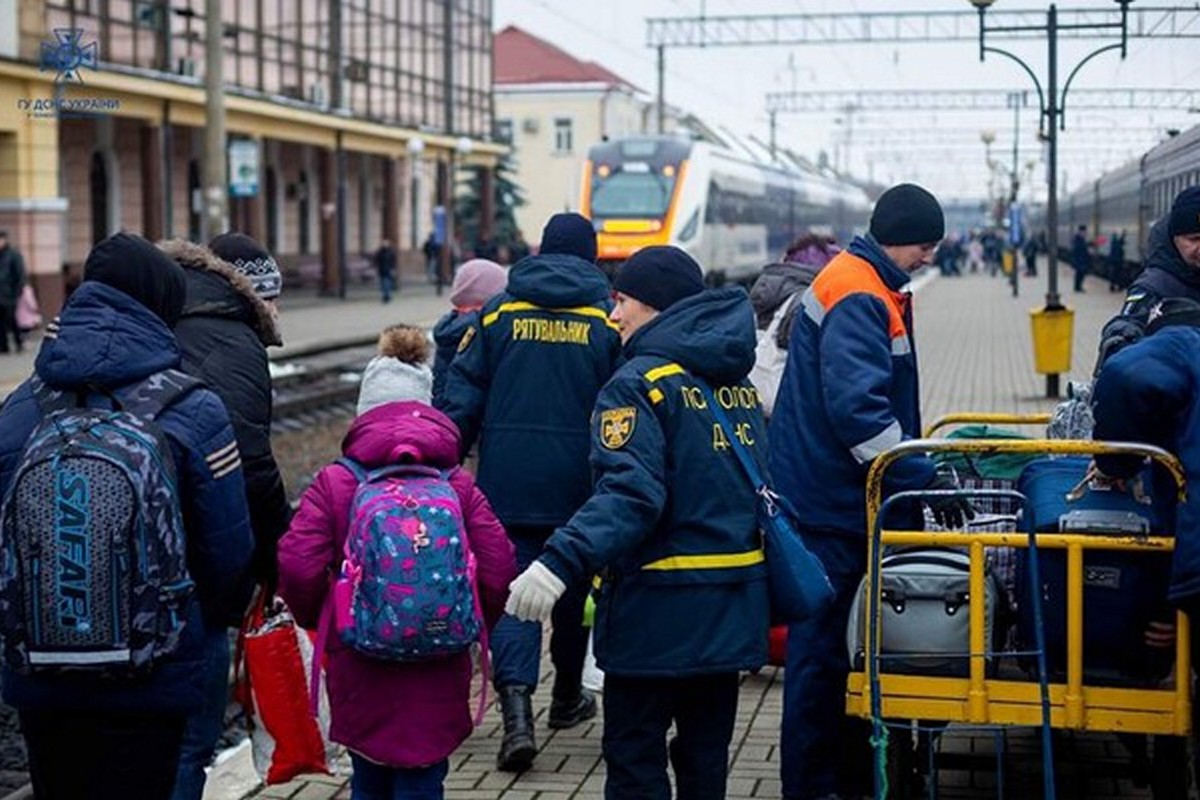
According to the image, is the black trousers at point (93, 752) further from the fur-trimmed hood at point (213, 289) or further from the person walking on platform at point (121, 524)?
the fur-trimmed hood at point (213, 289)

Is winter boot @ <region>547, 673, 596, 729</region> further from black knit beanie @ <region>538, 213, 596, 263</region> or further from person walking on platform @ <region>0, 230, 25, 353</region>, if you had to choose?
person walking on platform @ <region>0, 230, 25, 353</region>

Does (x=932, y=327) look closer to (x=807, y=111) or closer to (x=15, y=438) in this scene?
(x=15, y=438)

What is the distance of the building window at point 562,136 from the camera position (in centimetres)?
8375

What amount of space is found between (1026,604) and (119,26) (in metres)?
32.5

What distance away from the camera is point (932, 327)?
35156 millimetres

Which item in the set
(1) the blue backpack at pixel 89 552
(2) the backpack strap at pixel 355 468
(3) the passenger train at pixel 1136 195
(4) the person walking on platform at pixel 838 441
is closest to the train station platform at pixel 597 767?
(4) the person walking on platform at pixel 838 441

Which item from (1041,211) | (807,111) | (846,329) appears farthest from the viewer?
(1041,211)

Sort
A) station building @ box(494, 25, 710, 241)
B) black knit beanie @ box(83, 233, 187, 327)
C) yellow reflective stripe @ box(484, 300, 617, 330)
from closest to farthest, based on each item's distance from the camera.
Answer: black knit beanie @ box(83, 233, 187, 327)
yellow reflective stripe @ box(484, 300, 617, 330)
station building @ box(494, 25, 710, 241)

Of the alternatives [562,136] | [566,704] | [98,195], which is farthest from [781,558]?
[562,136]

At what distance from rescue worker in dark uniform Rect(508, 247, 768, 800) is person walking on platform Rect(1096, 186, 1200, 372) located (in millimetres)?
1571

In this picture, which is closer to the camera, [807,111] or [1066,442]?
[1066,442]

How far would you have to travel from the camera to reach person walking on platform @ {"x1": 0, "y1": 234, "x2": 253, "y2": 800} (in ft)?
13.4

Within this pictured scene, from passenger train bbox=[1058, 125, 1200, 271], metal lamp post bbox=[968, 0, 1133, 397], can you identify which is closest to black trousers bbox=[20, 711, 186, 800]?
passenger train bbox=[1058, 125, 1200, 271]

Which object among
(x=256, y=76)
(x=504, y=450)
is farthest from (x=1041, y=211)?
(x=504, y=450)
